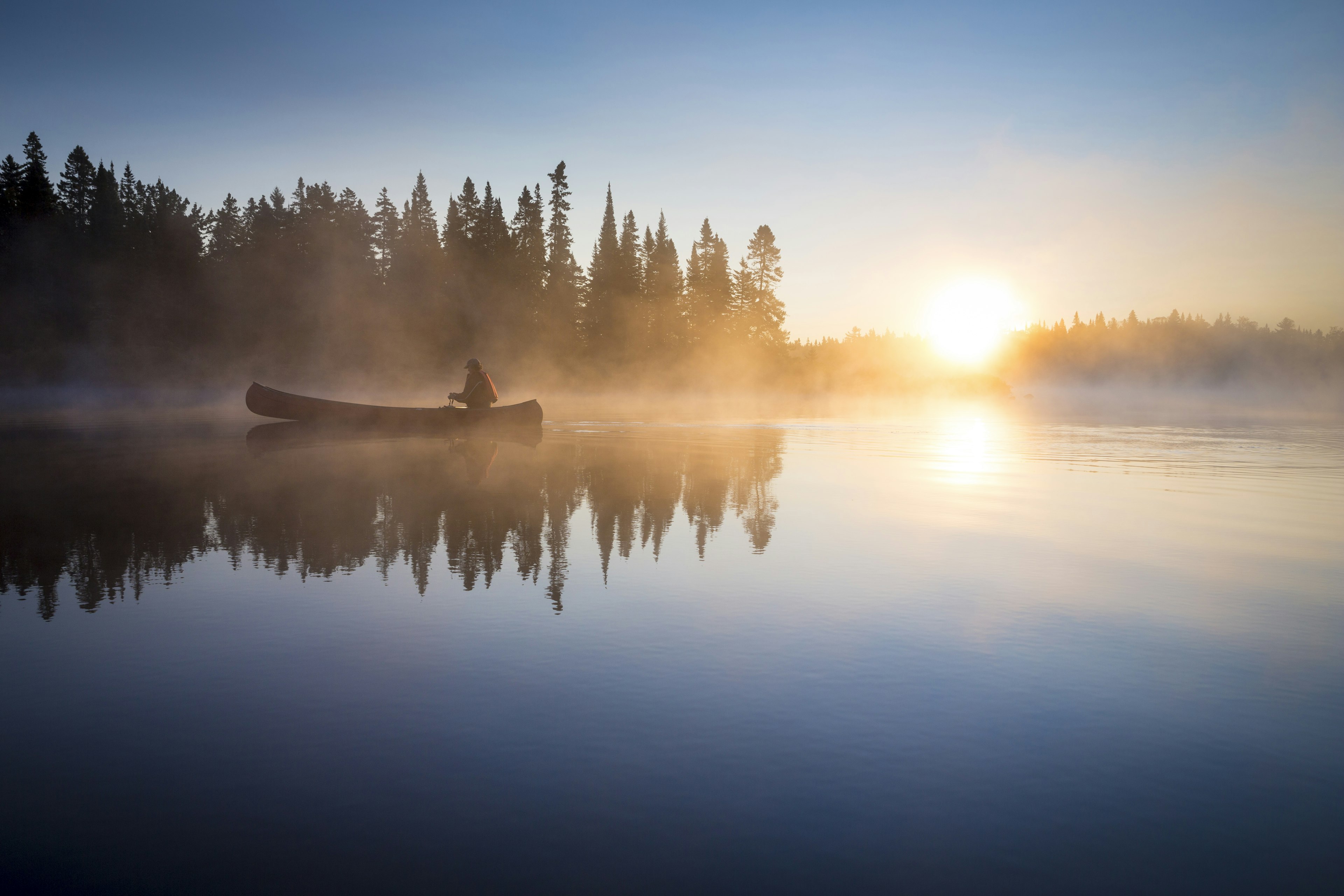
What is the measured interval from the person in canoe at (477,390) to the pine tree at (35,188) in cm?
6499

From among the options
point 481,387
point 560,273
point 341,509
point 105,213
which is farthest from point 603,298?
point 341,509

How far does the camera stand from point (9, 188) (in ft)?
236

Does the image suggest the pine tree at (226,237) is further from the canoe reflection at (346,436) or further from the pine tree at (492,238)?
the canoe reflection at (346,436)

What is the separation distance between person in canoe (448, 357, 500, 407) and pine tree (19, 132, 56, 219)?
6499 centimetres

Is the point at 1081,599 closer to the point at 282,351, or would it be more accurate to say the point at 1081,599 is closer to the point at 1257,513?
the point at 1257,513

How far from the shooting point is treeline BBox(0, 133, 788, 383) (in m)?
70.2

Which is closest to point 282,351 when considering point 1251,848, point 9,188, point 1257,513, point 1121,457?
point 9,188

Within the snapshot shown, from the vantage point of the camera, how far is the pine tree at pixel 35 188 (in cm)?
7100

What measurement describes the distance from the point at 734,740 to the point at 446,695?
2.06 metres

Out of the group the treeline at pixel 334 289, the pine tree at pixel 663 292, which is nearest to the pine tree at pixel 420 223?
the treeline at pixel 334 289

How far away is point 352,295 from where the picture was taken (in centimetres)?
8175

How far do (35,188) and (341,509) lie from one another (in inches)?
3139

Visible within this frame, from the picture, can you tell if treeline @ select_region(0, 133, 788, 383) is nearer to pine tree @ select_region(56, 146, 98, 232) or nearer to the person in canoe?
pine tree @ select_region(56, 146, 98, 232)

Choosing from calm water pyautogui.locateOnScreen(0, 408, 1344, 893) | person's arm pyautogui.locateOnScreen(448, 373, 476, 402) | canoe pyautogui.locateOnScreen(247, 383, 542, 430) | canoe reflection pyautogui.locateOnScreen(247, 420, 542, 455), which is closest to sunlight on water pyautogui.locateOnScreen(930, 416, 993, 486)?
calm water pyautogui.locateOnScreen(0, 408, 1344, 893)
